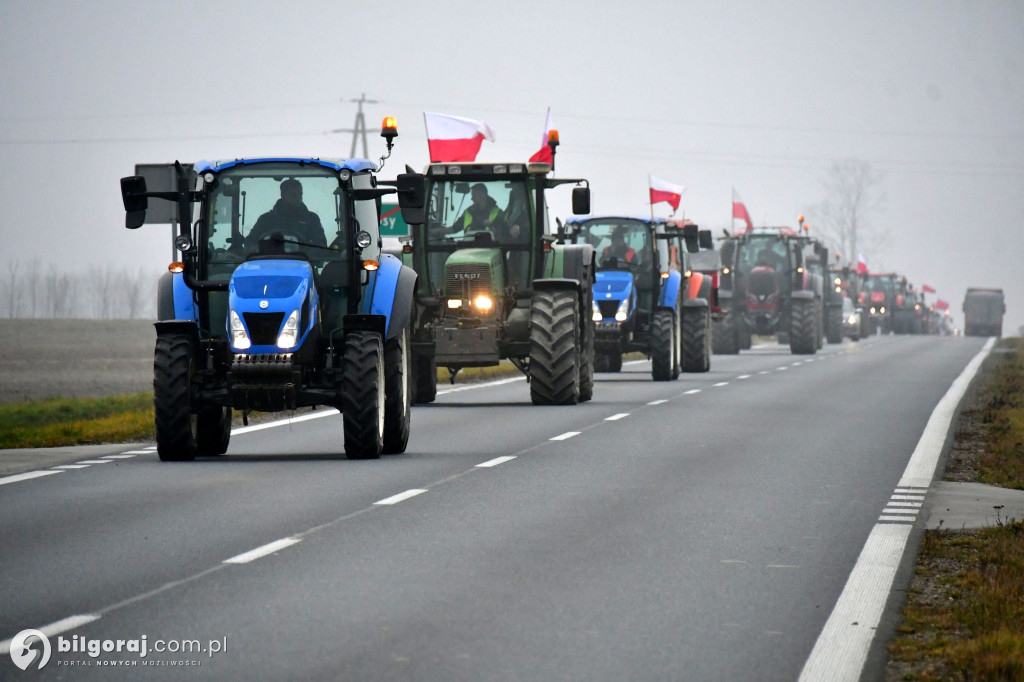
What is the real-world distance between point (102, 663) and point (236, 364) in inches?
329

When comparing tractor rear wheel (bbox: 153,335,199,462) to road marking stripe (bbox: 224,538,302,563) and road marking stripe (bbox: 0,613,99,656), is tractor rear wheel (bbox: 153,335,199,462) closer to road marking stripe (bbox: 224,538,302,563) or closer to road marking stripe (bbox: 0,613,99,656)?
road marking stripe (bbox: 224,538,302,563)

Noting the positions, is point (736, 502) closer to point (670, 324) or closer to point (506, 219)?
point (506, 219)

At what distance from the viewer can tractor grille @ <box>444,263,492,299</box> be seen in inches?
920

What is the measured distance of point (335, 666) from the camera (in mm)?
6859

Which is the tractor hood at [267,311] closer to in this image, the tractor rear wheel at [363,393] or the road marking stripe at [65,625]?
Result: the tractor rear wheel at [363,393]

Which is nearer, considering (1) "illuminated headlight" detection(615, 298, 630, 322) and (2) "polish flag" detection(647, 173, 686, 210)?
(1) "illuminated headlight" detection(615, 298, 630, 322)

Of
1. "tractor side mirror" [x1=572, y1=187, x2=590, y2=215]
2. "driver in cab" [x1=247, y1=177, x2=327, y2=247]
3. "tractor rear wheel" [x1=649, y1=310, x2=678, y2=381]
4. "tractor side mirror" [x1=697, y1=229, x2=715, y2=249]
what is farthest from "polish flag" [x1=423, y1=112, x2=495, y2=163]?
"driver in cab" [x1=247, y1=177, x2=327, y2=247]

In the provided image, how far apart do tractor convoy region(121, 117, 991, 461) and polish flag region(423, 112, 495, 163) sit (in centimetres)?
214

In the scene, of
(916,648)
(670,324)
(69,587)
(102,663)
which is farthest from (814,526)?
(670,324)

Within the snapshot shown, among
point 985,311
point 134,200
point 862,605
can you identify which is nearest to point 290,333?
point 134,200

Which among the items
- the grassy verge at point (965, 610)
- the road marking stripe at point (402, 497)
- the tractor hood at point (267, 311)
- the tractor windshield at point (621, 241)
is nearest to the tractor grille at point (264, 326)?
the tractor hood at point (267, 311)

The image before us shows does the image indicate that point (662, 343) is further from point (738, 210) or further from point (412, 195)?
point (738, 210)

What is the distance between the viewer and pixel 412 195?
52.5 feet

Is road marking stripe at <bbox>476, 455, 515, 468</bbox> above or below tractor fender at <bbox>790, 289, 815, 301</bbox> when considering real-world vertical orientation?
below
